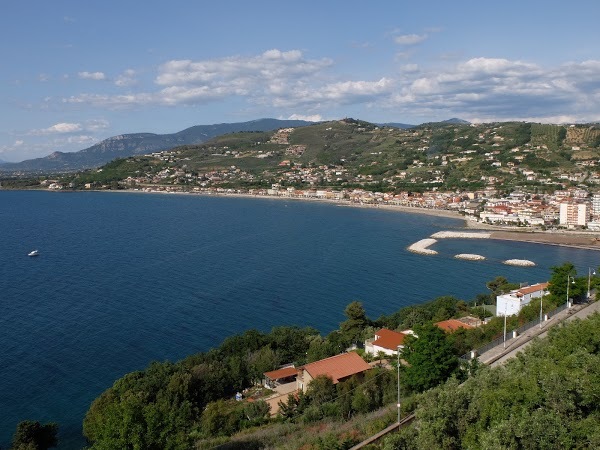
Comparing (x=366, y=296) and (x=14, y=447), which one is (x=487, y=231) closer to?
(x=366, y=296)

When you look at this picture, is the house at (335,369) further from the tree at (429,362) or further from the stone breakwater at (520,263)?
the stone breakwater at (520,263)

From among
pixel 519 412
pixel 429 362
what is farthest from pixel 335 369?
pixel 519 412

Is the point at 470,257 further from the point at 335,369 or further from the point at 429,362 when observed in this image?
the point at 429,362

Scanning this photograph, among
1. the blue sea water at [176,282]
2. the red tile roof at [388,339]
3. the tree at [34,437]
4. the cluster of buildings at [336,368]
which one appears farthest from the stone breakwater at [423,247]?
the tree at [34,437]

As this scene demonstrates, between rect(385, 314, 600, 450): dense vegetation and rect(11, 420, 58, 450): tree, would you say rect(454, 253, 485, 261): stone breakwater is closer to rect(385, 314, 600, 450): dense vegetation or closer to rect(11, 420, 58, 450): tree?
rect(385, 314, 600, 450): dense vegetation

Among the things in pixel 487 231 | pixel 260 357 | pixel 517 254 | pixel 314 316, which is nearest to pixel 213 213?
pixel 487 231

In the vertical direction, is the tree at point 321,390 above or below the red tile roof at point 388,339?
above

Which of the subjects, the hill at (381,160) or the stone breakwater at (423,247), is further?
the hill at (381,160)

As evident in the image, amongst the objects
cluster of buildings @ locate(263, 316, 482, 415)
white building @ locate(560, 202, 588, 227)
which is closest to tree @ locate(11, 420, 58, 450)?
cluster of buildings @ locate(263, 316, 482, 415)
